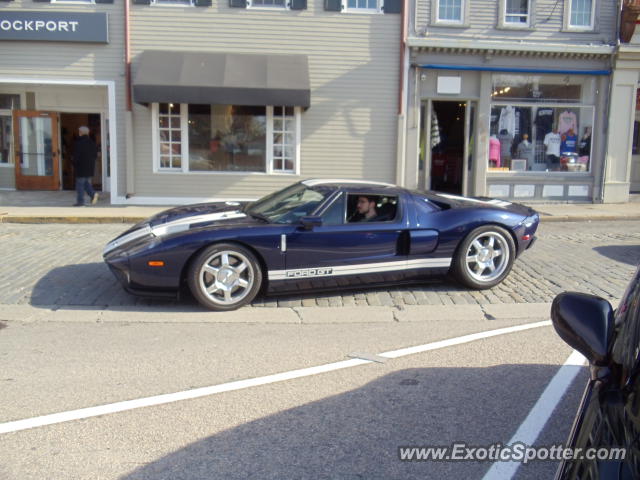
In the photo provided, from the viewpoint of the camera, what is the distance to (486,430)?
149 inches

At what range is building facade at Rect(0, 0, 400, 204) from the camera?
14523 mm

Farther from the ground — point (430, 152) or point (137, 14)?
point (137, 14)

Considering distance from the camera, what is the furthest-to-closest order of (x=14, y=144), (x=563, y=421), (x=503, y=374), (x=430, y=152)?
(x=14, y=144), (x=430, y=152), (x=503, y=374), (x=563, y=421)

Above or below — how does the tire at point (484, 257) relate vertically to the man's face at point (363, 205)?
below

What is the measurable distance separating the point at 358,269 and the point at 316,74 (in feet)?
30.2

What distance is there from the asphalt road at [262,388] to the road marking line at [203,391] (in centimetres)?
5

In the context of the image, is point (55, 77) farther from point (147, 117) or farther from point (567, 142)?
point (567, 142)

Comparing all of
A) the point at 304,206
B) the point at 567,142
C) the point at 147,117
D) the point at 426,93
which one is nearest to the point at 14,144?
the point at 147,117

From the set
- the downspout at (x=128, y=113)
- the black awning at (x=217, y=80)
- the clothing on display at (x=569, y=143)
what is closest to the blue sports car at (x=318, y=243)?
the black awning at (x=217, y=80)

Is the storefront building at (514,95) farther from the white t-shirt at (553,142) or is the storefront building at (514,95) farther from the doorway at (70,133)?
the doorway at (70,133)

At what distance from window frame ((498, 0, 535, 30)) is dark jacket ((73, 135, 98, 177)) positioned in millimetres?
9973

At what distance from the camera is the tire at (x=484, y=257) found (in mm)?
7188

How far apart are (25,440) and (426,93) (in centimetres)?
1332

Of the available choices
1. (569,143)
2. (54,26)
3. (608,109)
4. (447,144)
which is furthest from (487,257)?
(54,26)
